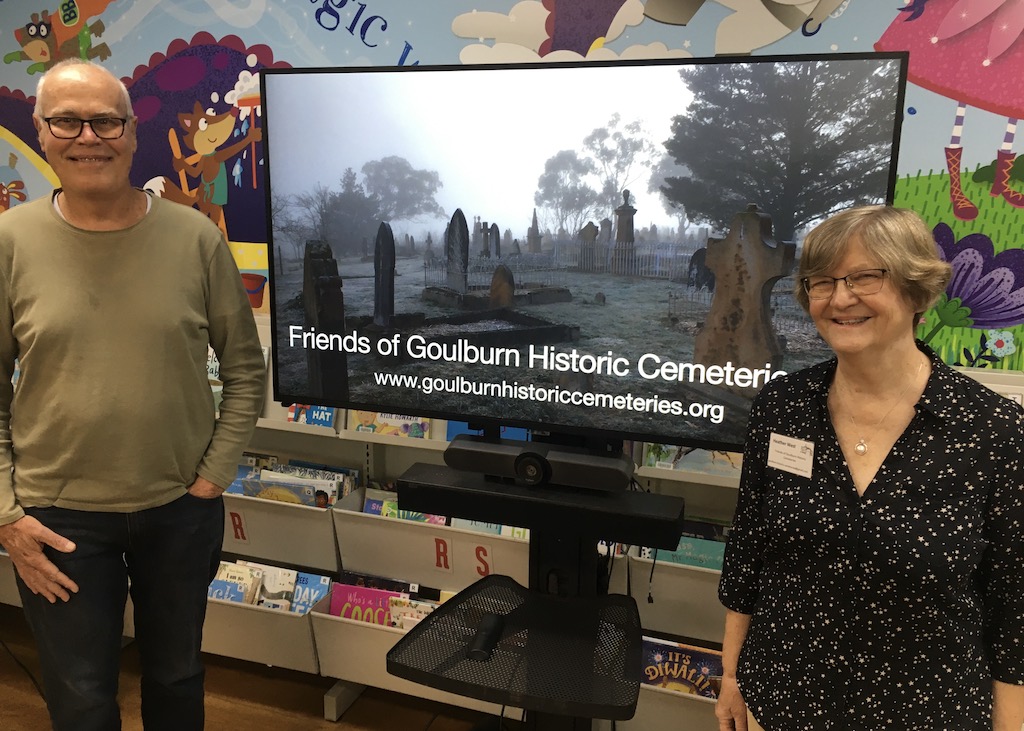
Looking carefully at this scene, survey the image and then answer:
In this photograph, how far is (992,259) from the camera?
1838 mm

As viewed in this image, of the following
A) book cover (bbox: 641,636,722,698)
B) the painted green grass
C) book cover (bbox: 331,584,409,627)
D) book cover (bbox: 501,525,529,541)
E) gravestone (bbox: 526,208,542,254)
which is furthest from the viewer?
book cover (bbox: 331,584,409,627)

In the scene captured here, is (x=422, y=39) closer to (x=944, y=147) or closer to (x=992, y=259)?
(x=944, y=147)

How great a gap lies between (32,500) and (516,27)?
168 cm

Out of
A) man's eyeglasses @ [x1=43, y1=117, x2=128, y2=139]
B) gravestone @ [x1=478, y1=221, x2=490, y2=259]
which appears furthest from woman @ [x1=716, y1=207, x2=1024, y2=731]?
man's eyeglasses @ [x1=43, y1=117, x2=128, y2=139]

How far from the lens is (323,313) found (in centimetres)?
180

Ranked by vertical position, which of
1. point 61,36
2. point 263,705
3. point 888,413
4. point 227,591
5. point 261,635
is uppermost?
point 61,36

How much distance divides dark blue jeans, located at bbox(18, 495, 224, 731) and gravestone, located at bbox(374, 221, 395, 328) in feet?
1.98

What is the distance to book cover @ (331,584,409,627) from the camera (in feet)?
7.36

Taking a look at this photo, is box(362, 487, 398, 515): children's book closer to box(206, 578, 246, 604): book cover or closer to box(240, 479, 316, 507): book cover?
box(240, 479, 316, 507): book cover

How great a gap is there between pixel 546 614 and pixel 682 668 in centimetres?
57

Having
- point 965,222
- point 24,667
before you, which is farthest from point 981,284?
point 24,667

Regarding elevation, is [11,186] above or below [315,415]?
above

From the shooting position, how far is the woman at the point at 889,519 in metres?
1.08

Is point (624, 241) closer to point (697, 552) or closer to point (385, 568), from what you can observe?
point (697, 552)
